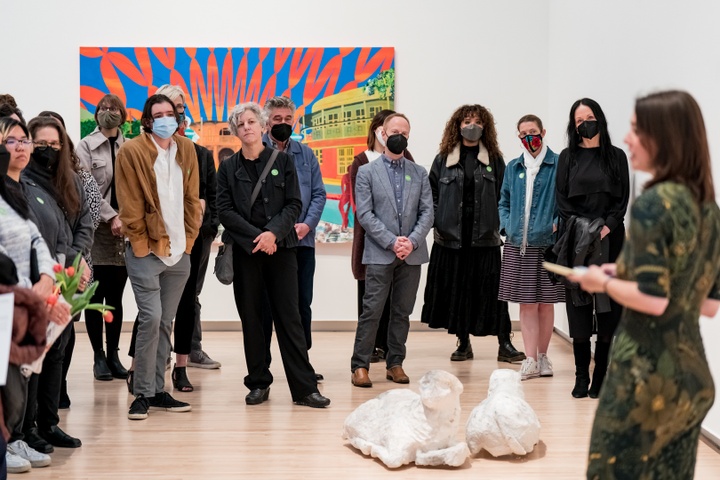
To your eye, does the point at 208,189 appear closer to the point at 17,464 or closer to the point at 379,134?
the point at 379,134

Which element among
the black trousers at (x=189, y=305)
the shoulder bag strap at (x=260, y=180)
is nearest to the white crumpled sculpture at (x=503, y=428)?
the shoulder bag strap at (x=260, y=180)

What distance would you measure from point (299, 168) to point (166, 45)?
2726 millimetres

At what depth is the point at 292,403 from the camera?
5.58 m

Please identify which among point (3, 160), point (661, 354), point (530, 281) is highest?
point (3, 160)

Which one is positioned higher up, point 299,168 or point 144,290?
point 299,168

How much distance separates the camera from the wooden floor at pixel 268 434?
14.2 feet

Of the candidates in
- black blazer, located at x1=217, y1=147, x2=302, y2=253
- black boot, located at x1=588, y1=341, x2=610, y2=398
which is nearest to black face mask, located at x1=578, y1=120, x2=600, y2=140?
black boot, located at x1=588, y1=341, x2=610, y2=398

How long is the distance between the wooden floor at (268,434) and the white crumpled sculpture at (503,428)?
7 centimetres

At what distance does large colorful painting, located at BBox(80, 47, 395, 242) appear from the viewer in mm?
8203

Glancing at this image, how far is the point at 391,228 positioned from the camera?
5.93m

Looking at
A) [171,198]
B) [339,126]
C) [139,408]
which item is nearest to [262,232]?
[171,198]

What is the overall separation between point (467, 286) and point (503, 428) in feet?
7.30

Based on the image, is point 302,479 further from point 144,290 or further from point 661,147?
point 661,147

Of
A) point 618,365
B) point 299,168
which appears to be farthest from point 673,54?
point 618,365
